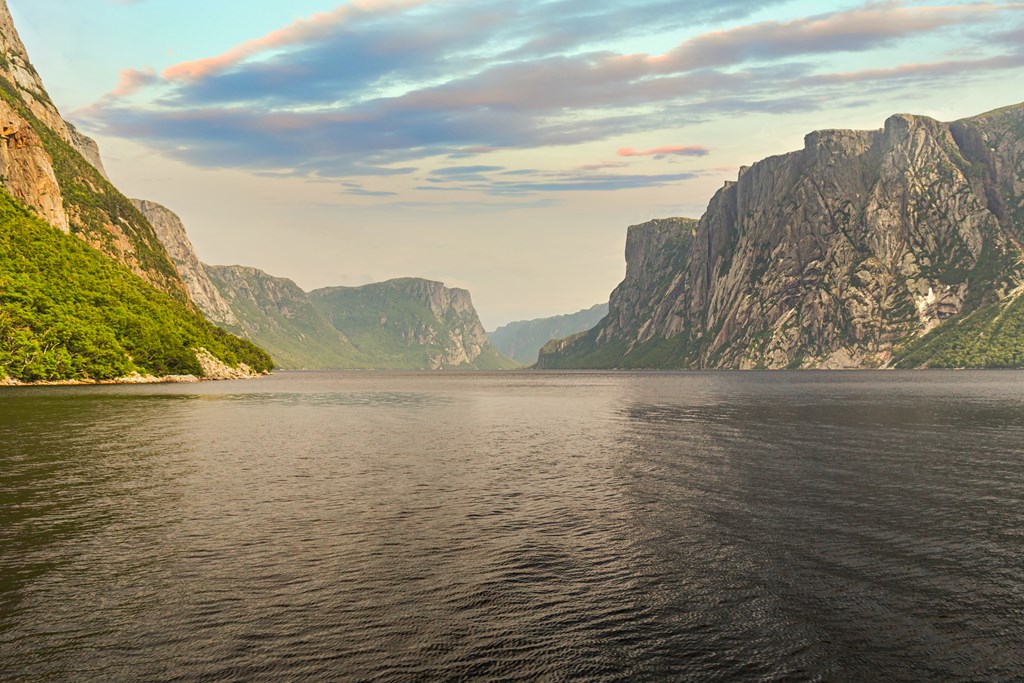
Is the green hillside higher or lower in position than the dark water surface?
higher

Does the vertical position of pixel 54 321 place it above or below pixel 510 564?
above

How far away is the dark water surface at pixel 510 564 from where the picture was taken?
18891 millimetres

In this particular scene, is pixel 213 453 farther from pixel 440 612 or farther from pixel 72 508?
pixel 440 612

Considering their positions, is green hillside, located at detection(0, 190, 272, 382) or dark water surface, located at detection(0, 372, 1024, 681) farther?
green hillside, located at detection(0, 190, 272, 382)

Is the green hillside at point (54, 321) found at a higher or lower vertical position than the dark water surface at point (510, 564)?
higher

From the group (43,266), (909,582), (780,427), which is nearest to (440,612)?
(909,582)

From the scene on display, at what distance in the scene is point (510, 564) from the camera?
2759 centimetres

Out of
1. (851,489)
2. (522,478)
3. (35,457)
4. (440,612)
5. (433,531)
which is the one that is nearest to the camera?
(440,612)

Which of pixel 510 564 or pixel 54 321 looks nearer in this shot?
pixel 510 564

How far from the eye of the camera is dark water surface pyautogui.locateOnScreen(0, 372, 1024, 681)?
18891 mm

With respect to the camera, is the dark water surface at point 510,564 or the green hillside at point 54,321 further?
the green hillside at point 54,321

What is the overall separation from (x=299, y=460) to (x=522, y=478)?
1966 centimetres

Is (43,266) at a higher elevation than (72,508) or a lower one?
higher

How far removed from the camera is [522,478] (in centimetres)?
4819
